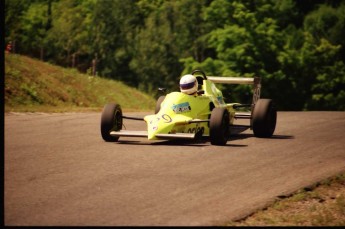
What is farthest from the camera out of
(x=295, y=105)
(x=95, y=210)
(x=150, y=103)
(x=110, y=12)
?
(x=110, y=12)

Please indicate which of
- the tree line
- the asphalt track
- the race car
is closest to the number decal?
the race car

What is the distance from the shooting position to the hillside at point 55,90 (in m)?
31.9

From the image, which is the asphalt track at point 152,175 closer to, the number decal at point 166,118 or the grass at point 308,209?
the grass at point 308,209

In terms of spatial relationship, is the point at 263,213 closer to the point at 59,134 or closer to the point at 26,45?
the point at 59,134

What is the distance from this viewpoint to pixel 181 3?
77.9 m

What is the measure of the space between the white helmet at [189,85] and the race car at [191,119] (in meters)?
0.11

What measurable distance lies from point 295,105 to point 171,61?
22.3m

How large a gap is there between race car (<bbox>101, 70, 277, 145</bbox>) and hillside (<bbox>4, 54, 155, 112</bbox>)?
11.3 m

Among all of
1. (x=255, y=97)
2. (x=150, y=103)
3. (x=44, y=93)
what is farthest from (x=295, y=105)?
(x=255, y=97)

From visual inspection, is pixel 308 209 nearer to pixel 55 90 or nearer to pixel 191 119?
pixel 191 119

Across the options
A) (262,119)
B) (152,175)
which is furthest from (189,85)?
(152,175)

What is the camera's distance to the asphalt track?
855 cm

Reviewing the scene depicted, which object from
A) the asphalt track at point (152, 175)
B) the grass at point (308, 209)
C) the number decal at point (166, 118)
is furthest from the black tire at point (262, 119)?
the grass at point (308, 209)

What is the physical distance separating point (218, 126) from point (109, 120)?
2.38m
